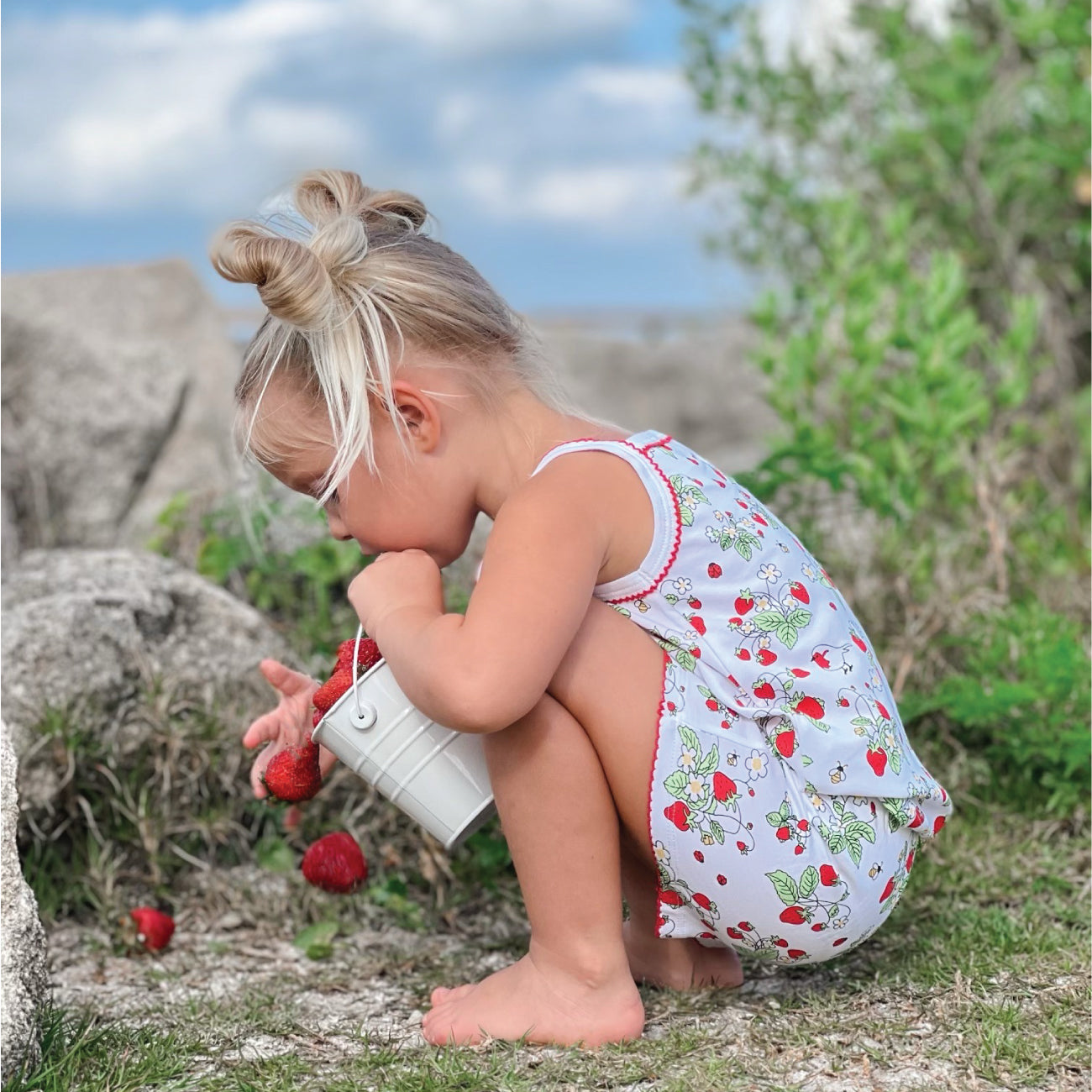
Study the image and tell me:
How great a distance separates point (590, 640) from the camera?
1.98m

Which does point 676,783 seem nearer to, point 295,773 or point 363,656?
point 363,656

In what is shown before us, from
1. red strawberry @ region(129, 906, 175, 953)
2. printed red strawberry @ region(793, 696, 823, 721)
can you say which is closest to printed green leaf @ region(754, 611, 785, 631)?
printed red strawberry @ region(793, 696, 823, 721)

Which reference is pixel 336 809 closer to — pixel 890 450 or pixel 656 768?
pixel 656 768

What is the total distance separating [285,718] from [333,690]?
244mm

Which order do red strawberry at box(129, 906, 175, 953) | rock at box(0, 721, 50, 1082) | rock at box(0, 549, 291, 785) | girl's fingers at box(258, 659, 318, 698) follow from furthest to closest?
rock at box(0, 549, 291, 785)
red strawberry at box(129, 906, 175, 953)
girl's fingers at box(258, 659, 318, 698)
rock at box(0, 721, 50, 1082)

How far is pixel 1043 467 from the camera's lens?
4793mm

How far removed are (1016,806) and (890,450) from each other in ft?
4.12

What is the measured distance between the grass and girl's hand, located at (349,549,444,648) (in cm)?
62

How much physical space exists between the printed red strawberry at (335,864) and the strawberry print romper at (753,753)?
0.56m

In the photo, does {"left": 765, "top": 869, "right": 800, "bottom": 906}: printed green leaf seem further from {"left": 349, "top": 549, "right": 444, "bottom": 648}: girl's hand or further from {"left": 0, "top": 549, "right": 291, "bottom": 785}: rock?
{"left": 0, "top": 549, "right": 291, "bottom": 785}: rock

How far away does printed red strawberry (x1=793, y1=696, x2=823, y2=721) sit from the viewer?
201 centimetres

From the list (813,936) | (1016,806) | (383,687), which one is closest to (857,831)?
(813,936)

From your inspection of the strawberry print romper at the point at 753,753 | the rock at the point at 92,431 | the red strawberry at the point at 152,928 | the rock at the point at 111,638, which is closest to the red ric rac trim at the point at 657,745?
the strawberry print romper at the point at 753,753

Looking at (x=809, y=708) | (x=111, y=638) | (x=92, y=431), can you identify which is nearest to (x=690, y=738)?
(x=809, y=708)
